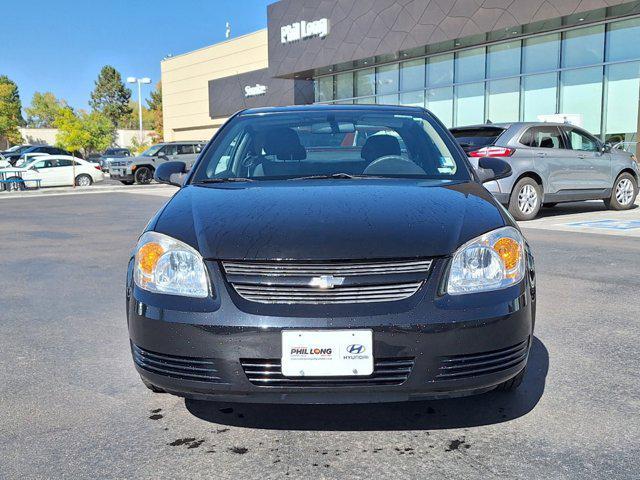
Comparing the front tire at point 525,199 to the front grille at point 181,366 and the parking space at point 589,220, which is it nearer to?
the parking space at point 589,220

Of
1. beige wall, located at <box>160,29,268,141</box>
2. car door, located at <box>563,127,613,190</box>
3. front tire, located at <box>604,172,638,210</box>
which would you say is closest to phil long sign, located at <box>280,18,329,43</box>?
beige wall, located at <box>160,29,268,141</box>

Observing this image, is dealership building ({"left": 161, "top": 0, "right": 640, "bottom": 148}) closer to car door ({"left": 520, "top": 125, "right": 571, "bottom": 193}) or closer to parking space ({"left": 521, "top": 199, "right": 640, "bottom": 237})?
parking space ({"left": 521, "top": 199, "right": 640, "bottom": 237})

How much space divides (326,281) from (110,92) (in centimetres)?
12031

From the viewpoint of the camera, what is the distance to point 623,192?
12.1 metres

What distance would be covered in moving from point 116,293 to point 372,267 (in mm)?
3845

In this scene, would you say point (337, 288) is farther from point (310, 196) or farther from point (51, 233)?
point (51, 233)

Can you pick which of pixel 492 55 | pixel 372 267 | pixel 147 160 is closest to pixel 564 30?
pixel 492 55

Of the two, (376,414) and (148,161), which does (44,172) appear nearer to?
(148,161)

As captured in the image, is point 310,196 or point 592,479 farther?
point 310,196

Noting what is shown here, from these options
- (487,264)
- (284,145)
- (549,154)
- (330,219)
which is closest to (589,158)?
(549,154)

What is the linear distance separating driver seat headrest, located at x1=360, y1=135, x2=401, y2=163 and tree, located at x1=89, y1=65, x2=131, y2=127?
383 feet

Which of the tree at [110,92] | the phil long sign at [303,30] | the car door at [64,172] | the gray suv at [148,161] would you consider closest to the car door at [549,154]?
the gray suv at [148,161]

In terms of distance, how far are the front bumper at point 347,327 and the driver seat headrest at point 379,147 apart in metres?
1.41

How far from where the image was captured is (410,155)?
3.81 metres
